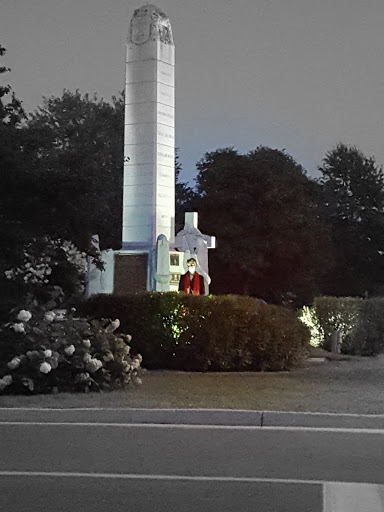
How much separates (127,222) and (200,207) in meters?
31.0

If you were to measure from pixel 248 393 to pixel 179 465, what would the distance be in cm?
570

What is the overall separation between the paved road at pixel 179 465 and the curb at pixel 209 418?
0.09ft

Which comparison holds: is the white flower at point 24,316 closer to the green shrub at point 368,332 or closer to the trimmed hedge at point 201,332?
the trimmed hedge at point 201,332

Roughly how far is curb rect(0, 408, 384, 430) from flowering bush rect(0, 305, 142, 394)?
196 centimetres

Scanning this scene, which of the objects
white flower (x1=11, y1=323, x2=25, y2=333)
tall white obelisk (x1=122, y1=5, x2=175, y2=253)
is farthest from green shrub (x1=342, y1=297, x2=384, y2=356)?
white flower (x1=11, y1=323, x2=25, y2=333)

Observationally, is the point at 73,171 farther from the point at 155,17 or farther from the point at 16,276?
the point at 155,17

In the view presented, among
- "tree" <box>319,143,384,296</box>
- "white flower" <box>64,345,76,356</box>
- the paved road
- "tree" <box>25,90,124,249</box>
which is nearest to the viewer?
the paved road

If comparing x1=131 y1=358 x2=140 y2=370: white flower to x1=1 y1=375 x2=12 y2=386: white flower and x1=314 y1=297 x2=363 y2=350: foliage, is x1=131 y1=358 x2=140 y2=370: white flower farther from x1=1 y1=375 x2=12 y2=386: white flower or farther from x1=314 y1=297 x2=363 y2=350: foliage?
x1=314 y1=297 x2=363 y2=350: foliage

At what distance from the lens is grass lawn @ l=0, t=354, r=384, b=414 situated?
12.6 metres

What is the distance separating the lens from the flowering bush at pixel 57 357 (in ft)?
45.6

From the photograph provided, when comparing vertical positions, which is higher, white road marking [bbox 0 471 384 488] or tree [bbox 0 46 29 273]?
tree [bbox 0 46 29 273]

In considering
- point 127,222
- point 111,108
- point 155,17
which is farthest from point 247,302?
point 111,108

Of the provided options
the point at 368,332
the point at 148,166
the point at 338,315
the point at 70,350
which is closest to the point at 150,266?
the point at 148,166

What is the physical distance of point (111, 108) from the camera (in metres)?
62.7
